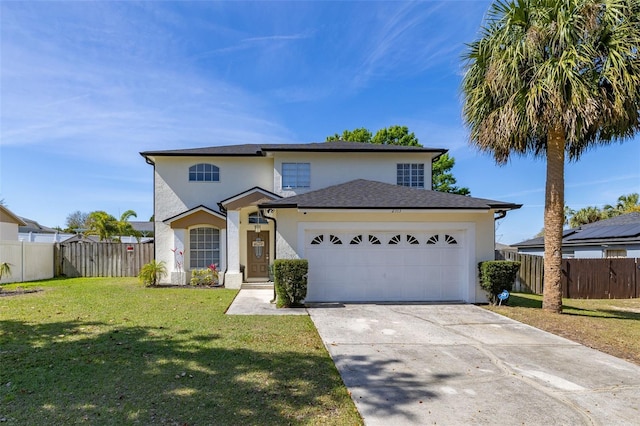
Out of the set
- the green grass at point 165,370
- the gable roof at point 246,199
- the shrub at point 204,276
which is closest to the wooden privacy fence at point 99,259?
the shrub at point 204,276

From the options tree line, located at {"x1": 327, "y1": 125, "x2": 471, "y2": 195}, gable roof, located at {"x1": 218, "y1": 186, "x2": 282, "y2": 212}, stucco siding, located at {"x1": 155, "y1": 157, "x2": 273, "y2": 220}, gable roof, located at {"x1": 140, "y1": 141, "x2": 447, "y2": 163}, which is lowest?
gable roof, located at {"x1": 218, "y1": 186, "x2": 282, "y2": 212}

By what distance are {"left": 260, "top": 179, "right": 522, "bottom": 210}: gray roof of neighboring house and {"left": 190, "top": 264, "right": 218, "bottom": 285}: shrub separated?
597 cm

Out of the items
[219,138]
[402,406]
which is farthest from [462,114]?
[219,138]

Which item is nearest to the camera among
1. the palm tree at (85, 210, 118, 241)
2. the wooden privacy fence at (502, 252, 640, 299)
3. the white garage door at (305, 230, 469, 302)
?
the white garage door at (305, 230, 469, 302)

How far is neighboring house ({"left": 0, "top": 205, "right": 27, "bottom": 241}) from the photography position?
21703 millimetres

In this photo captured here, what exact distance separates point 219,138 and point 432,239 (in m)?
15.1

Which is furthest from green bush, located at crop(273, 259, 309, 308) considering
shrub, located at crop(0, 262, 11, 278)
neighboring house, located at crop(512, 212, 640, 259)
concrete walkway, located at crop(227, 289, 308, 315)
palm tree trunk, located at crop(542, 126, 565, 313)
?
neighboring house, located at crop(512, 212, 640, 259)

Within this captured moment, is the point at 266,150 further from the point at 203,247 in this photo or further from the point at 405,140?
the point at 405,140

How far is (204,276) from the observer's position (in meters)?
14.8

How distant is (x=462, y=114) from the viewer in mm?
10953

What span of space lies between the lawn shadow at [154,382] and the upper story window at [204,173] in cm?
1093

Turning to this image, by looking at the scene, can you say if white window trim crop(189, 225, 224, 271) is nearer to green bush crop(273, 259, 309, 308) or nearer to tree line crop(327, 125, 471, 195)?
green bush crop(273, 259, 309, 308)

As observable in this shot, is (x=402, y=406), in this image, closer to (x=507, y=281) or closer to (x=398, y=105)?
(x=507, y=281)

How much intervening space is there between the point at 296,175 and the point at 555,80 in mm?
10526
